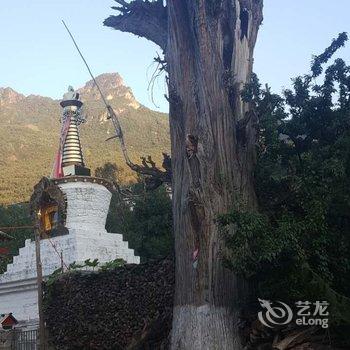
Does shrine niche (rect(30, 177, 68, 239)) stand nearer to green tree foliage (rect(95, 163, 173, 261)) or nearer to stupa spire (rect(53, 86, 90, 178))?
stupa spire (rect(53, 86, 90, 178))

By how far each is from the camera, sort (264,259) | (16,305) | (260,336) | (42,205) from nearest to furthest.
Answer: (264,259) < (260,336) < (16,305) < (42,205)

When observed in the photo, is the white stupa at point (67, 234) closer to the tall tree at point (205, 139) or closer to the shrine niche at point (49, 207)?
the shrine niche at point (49, 207)

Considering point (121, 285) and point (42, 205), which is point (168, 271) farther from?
point (42, 205)

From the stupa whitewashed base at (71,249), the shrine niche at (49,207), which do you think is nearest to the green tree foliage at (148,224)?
the stupa whitewashed base at (71,249)

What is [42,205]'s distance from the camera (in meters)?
14.7

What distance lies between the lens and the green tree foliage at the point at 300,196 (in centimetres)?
723

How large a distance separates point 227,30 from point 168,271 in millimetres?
4294

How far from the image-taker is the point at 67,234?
13633mm

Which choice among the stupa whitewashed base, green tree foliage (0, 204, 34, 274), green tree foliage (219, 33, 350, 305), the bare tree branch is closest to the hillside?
green tree foliage (0, 204, 34, 274)

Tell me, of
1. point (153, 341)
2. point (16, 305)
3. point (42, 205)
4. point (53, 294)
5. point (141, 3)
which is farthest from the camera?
point (42, 205)

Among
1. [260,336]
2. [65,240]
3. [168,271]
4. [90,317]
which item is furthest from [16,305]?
[260,336]

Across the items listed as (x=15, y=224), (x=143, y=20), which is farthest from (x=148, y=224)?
(x=15, y=224)

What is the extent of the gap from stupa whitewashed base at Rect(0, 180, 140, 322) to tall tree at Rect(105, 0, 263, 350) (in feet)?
15.7

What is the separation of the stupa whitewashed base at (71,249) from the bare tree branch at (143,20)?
4.94 m
